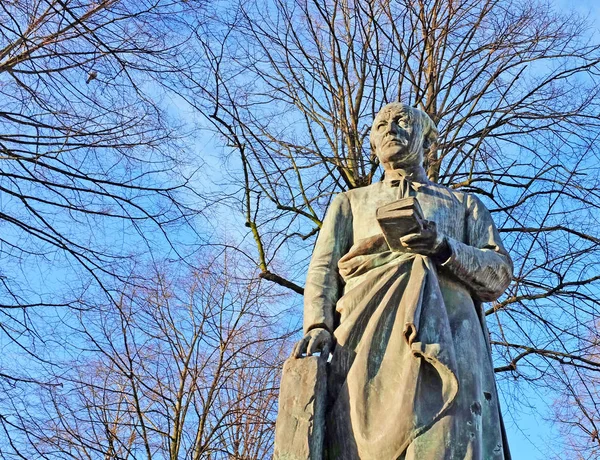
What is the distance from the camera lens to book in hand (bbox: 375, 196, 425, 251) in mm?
4148

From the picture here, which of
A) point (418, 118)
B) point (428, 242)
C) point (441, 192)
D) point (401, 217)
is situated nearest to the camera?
point (401, 217)

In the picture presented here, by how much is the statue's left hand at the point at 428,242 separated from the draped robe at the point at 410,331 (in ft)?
0.15

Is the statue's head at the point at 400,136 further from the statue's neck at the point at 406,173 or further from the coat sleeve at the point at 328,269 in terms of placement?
the coat sleeve at the point at 328,269

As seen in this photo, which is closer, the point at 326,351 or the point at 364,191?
the point at 326,351

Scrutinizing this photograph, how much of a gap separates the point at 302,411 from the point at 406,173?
1627 mm

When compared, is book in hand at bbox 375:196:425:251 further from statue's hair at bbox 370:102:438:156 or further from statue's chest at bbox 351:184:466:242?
statue's hair at bbox 370:102:438:156

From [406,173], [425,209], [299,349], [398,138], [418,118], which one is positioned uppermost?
[418,118]

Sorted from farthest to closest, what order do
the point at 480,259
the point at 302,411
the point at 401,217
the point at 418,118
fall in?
the point at 418,118 < the point at 480,259 < the point at 401,217 < the point at 302,411

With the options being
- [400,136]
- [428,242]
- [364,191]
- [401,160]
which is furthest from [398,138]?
[428,242]

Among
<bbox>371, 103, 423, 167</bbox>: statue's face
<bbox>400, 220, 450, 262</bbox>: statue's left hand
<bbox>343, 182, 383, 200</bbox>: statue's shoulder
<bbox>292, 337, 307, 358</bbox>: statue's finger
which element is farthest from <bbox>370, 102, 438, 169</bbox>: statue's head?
<bbox>292, 337, 307, 358</bbox>: statue's finger

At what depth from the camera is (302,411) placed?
4020 mm

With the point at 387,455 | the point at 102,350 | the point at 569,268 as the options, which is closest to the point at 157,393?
the point at 102,350

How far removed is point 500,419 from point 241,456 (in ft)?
24.7

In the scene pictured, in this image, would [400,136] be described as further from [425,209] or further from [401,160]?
[425,209]
